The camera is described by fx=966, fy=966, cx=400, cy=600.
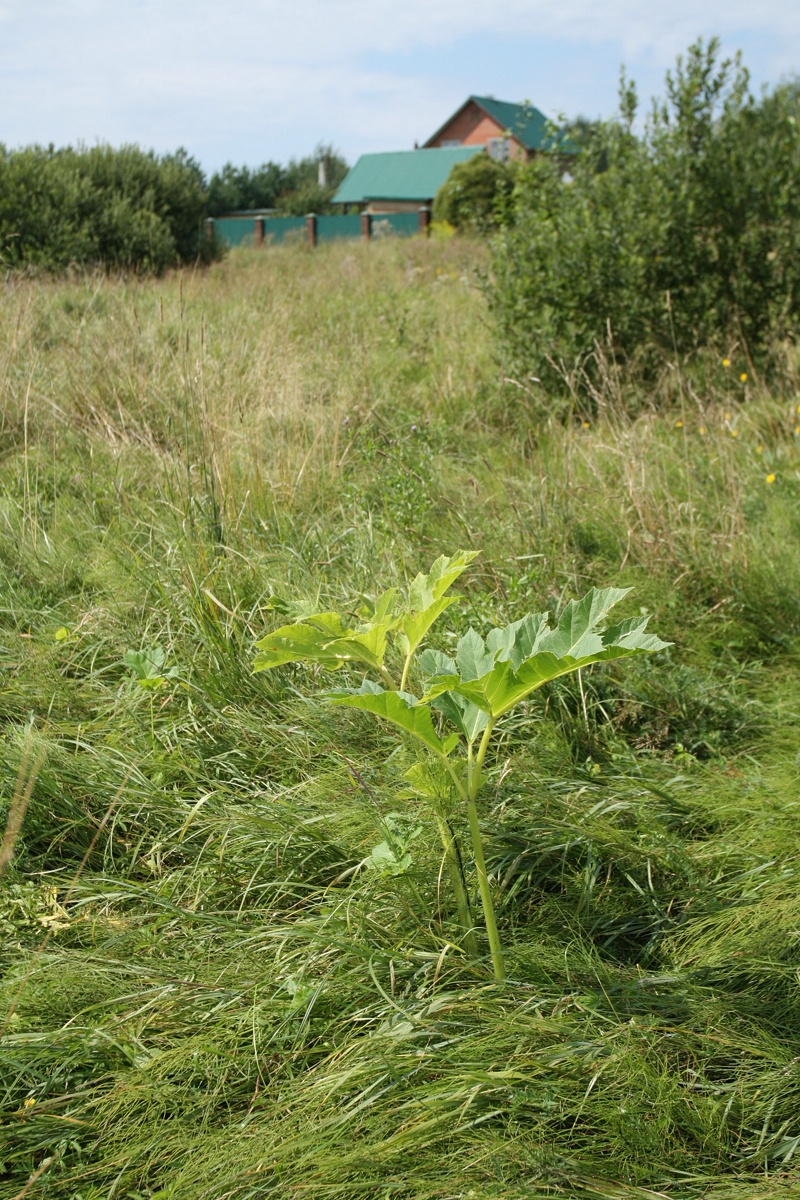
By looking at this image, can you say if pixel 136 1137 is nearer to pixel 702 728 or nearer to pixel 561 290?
pixel 702 728

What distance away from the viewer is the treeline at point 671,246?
587cm

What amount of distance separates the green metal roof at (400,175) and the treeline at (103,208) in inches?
1090

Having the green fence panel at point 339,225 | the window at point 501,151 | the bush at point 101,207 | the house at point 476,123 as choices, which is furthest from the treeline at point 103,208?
the house at point 476,123

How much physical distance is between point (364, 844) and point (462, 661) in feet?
2.33

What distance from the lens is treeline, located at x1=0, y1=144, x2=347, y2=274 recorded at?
39.8 feet

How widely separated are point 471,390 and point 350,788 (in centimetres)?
413

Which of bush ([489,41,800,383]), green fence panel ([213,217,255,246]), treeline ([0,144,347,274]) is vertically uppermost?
green fence panel ([213,217,255,246])

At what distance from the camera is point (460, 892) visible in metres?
1.91

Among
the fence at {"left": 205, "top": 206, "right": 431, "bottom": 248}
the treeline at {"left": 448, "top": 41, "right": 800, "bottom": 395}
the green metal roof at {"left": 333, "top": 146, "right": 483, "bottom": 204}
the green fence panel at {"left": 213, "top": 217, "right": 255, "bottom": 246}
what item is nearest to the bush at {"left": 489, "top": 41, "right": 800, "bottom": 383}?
the treeline at {"left": 448, "top": 41, "right": 800, "bottom": 395}

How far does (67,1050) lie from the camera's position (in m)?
1.74

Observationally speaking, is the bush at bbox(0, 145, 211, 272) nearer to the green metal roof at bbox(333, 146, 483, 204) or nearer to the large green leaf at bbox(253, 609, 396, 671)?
the large green leaf at bbox(253, 609, 396, 671)

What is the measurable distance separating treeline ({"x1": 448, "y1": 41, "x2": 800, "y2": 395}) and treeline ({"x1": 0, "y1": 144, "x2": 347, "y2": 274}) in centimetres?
637

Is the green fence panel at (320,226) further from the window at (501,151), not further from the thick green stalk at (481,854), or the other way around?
the thick green stalk at (481,854)

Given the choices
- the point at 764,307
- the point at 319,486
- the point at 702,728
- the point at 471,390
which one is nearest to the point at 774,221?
the point at 764,307
